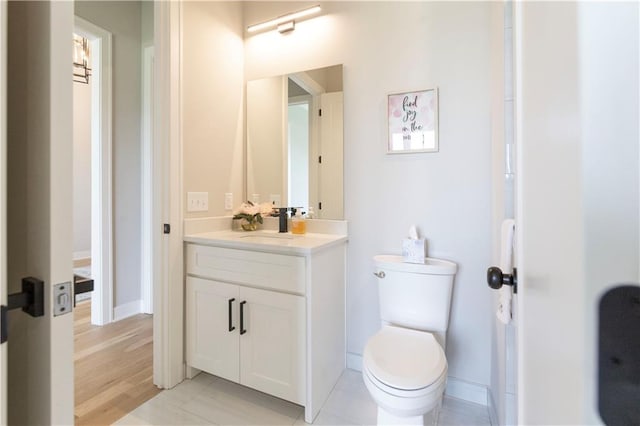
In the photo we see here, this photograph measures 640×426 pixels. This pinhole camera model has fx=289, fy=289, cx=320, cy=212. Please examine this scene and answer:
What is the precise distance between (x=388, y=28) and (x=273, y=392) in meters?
2.17

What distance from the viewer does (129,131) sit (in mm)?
2592

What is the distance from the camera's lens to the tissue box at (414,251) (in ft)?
5.22

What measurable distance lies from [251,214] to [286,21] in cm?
136

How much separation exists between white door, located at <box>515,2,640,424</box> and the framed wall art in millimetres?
1130

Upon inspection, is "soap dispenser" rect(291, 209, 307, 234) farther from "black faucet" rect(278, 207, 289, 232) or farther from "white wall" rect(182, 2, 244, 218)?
"white wall" rect(182, 2, 244, 218)

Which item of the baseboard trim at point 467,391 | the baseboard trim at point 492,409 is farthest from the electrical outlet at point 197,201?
the baseboard trim at point 492,409

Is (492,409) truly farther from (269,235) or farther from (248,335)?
(269,235)

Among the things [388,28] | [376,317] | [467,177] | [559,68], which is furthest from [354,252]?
[559,68]

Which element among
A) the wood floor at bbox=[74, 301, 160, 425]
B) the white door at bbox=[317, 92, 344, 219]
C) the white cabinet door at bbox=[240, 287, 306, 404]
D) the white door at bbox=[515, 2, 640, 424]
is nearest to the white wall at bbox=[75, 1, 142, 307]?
the wood floor at bbox=[74, 301, 160, 425]

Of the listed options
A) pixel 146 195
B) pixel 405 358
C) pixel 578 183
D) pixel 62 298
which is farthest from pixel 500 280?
pixel 146 195

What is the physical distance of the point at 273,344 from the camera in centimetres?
149

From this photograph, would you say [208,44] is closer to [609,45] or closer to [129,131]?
[129,131]

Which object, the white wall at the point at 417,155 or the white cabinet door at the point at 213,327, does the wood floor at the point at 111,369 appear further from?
the white wall at the point at 417,155

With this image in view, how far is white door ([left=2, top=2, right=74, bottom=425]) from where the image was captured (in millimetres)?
567
